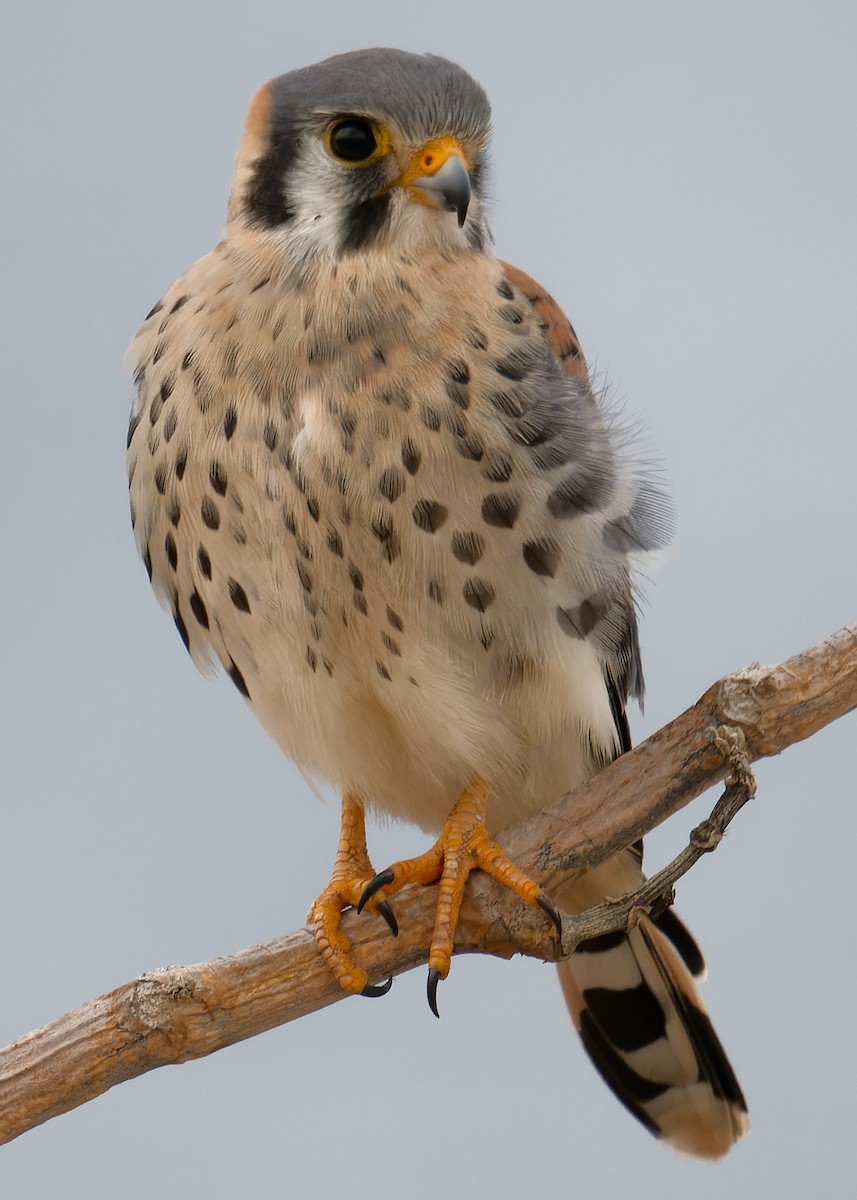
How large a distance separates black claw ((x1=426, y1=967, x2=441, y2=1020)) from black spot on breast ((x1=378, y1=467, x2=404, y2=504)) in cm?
81

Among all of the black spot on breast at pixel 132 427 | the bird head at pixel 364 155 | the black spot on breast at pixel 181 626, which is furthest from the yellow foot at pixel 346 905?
the bird head at pixel 364 155

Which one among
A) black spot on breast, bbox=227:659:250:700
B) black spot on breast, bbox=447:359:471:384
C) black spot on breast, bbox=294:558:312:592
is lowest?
black spot on breast, bbox=294:558:312:592

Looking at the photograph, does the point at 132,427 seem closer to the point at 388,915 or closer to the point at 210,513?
the point at 210,513

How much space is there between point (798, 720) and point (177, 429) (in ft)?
3.79

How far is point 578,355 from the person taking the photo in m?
2.78

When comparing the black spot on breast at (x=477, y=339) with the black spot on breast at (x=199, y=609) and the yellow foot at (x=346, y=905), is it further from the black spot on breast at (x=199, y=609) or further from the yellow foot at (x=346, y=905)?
the yellow foot at (x=346, y=905)

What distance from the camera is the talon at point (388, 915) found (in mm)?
2662

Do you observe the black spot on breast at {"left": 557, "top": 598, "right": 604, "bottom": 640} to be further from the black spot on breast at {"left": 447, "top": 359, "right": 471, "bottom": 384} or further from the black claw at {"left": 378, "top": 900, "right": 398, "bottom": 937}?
the black claw at {"left": 378, "top": 900, "right": 398, "bottom": 937}

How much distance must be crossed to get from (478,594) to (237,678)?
1.96 feet

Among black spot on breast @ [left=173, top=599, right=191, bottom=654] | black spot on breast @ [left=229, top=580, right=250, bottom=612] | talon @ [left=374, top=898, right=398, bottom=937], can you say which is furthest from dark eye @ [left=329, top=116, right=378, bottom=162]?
talon @ [left=374, top=898, right=398, bottom=937]

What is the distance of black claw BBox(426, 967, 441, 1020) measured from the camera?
2.58m

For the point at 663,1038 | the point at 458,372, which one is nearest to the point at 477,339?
the point at 458,372

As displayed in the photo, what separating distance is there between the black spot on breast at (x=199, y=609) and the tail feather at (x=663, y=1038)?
1.03 metres

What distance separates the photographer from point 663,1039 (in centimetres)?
308
